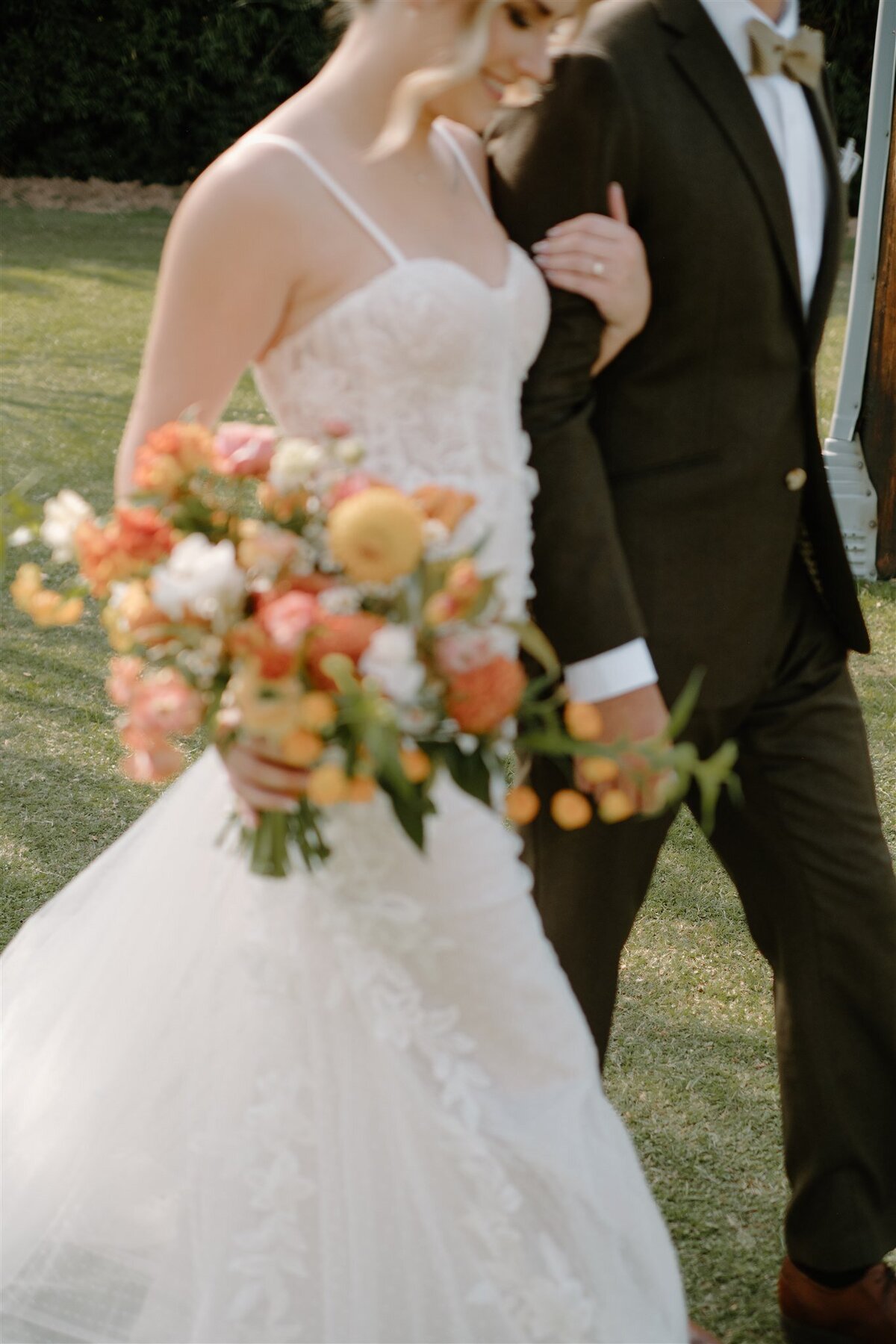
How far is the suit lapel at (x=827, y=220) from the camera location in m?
2.08

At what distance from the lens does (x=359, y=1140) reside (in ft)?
6.11

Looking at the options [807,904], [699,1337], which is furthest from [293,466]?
[699,1337]

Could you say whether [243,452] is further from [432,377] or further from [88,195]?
[88,195]

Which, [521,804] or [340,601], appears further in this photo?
[521,804]

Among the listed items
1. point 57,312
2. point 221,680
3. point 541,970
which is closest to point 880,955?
point 541,970

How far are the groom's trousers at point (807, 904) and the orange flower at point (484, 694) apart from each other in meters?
0.72

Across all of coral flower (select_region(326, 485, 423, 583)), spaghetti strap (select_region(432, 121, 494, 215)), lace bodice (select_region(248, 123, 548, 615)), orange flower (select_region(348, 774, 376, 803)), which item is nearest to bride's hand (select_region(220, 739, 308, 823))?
orange flower (select_region(348, 774, 376, 803))

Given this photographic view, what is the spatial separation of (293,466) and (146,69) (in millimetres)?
16185

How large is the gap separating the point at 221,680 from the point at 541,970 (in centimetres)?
60

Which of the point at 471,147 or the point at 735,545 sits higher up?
the point at 471,147

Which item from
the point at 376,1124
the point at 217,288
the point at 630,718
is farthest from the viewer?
the point at 630,718

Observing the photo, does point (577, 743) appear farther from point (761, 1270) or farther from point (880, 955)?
point (761, 1270)

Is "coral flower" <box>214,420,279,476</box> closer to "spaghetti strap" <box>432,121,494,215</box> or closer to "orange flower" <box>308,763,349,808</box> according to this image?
"orange flower" <box>308,763,349,808</box>

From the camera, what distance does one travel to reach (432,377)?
6.11 feet
